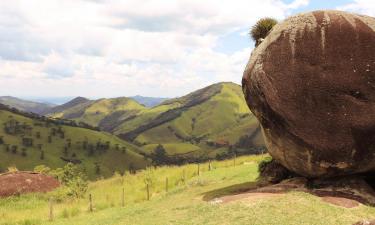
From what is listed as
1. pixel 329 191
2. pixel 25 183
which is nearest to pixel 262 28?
pixel 329 191

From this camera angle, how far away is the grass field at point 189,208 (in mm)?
21812

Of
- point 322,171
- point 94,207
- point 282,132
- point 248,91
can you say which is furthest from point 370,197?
point 94,207

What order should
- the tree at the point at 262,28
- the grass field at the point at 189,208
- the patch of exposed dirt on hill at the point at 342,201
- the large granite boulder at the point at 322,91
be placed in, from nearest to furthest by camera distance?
the grass field at the point at 189,208 < the patch of exposed dirt on hill at the point at 342,201 < the large granite boulder at the point at 322,91 < the tree at the point at 262,28

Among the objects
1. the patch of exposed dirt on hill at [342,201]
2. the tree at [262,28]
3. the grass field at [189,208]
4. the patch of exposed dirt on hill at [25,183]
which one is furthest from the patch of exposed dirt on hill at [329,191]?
the patch of exposed dirt on hill at [25,183]

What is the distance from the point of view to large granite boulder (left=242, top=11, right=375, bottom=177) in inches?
960

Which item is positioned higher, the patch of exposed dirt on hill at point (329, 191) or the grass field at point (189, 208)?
the patch of exposed dirt on hill at point (329, 191)

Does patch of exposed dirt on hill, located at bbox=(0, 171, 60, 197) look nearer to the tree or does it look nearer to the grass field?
the grass field

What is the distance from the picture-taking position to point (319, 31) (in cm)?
2552

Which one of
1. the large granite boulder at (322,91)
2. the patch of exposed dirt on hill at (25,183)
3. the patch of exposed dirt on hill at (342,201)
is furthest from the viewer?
the patch of exposed dirt on hill at (25,183)

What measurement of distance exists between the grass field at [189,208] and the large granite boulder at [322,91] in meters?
2.86

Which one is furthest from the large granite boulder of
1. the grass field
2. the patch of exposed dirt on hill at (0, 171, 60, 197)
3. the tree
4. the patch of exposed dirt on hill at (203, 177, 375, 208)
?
the patch of exposed dirt on hill at (0, 171, 60, 197)

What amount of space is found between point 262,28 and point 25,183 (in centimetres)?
3124

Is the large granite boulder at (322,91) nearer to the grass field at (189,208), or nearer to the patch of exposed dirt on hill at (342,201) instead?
the patch of exposed dirt on hill at (342,201)

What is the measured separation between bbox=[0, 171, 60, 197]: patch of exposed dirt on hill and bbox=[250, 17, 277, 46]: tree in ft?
96.2
